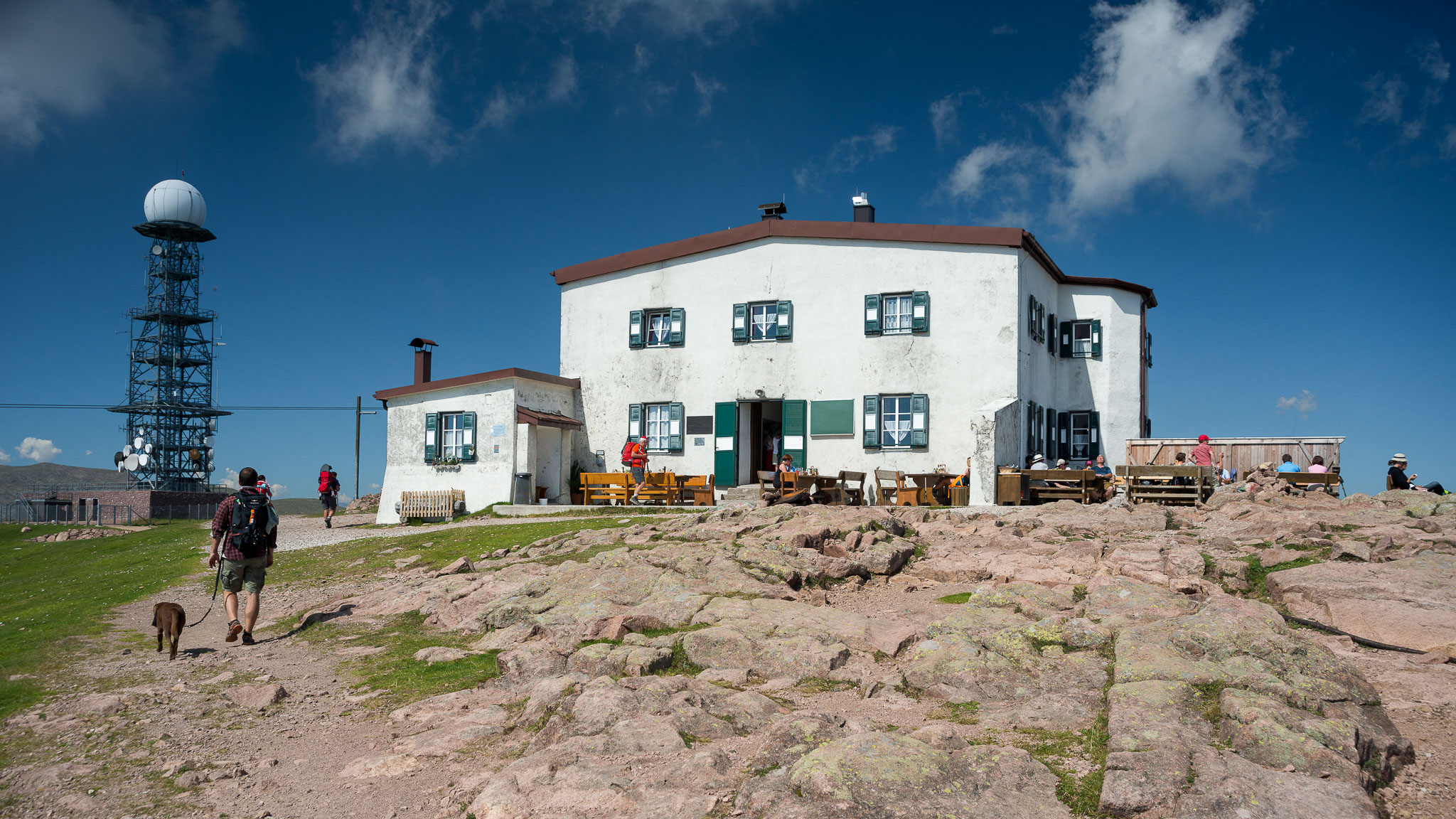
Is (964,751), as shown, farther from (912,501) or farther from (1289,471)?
(1289,471)

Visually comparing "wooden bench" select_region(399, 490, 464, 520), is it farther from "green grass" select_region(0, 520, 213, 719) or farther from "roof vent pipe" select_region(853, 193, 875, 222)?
"roof vent pipe" select_region(853, 193, 875, 222)

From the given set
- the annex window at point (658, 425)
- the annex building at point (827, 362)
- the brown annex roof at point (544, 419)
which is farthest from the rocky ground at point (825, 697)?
the annex window at point (658, 425)

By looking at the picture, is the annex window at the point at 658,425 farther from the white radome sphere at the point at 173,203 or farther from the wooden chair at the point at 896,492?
the white radome sphere at the point at 173,203

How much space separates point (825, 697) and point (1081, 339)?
2310 centimetres

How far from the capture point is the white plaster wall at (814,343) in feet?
70.8

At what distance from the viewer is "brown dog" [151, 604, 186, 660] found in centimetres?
827

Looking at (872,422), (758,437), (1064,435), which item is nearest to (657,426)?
(758,437)

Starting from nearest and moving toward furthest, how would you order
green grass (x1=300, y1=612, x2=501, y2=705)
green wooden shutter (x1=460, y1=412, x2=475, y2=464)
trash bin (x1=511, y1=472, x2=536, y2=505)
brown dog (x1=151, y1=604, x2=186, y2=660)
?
1. green grass (x1=300, y1=612, x2=501, y2=705)
2. brown dog (x1=151, y1=604, x2=186, y2=660)
3. trash bin (x1=511, y1=472, x2=536, y2=505)
4. green wooden shutter (x1=460, y1=412, x2=475, y2=464)

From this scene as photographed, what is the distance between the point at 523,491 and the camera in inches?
918

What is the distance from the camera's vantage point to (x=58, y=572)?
1820 centimetres

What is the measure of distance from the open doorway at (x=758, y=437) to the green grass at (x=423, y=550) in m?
7.35

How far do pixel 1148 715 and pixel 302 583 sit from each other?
11.8 metres

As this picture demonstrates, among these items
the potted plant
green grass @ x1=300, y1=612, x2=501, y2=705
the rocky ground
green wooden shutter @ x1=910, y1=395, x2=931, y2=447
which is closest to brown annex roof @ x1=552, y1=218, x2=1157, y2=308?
green wooden shutter @ x1=910, y1=395, x2=931, y2=447

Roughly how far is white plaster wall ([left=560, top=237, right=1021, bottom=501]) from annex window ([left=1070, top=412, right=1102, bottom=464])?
6199 millimetres
